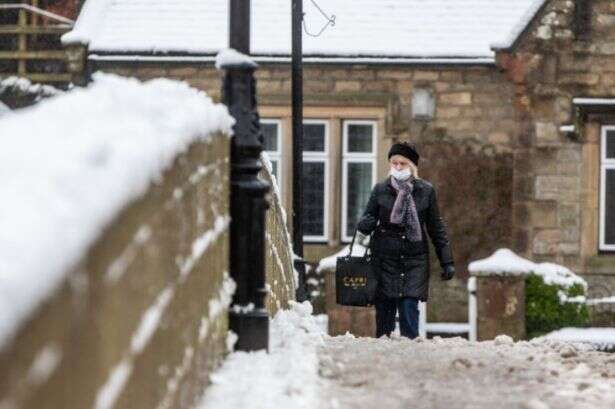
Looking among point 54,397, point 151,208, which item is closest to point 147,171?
point 151,208

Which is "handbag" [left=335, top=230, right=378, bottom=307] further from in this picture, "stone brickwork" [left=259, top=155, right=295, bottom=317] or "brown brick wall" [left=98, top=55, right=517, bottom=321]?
"brown brick wall" [left=98, top=55, right=517, bottom=321]

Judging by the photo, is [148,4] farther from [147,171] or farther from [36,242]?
[36,242]

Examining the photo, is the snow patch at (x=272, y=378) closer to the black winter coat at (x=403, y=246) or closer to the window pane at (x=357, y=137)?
the black winter coat at (x=403, y=246)

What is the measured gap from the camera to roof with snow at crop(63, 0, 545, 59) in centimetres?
1972

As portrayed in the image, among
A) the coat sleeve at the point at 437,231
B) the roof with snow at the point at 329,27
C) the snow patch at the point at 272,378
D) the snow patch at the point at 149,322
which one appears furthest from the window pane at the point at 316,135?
the snow patch at the point at 149,322

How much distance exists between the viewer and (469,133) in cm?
1969

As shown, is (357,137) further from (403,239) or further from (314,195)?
(403,239)

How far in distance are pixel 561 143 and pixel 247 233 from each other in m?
13.3

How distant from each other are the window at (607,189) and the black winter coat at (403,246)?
9.08 metres

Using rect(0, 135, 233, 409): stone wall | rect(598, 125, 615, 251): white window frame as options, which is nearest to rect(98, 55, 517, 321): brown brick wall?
rect(598, 125, 615, 251): white window frame

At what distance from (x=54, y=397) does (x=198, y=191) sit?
111 inches

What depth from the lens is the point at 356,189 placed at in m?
20.1

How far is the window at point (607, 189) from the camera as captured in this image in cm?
1958

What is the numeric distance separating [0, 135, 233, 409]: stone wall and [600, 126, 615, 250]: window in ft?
45.2
